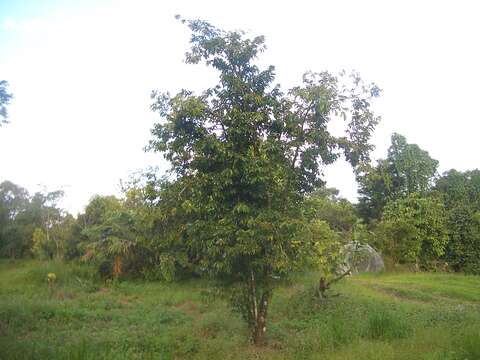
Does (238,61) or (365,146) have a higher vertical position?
(238,61)

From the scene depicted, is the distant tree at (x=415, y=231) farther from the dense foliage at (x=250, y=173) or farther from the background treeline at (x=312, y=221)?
the dense foliage at (x=250, y=173)

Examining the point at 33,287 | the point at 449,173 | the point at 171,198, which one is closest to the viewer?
the point at 171,198

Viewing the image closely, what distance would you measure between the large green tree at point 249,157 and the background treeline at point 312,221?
0.46 m

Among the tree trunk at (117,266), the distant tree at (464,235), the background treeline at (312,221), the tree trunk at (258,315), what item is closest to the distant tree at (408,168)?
the background treeline at (312,221)

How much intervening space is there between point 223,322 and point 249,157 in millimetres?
4889

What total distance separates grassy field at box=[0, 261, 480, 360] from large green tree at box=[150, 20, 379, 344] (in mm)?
1237

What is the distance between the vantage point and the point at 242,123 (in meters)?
6.98

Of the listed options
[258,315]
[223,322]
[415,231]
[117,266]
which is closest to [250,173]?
[258,315]

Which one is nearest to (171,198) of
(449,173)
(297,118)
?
(297,118)

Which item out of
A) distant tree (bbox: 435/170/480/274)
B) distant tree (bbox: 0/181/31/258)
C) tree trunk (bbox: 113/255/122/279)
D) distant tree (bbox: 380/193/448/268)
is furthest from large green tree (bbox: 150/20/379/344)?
distant tree (bbox: 0/181/31/258)

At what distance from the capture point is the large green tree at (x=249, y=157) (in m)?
6.58

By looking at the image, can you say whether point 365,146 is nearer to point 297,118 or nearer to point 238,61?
point 297,118

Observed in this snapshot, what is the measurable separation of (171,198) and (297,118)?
9.24 feet

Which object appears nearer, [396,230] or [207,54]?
[207,54]
